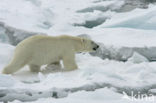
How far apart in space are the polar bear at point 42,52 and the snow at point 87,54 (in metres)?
0.11

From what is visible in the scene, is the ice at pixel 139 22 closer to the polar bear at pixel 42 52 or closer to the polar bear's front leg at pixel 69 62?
the polar bear at pixel 42 52

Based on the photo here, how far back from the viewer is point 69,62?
4.81 m

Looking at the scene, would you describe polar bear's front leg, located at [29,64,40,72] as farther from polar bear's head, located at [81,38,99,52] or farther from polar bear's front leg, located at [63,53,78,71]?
polar bear's head, located at [81,38,99,52]

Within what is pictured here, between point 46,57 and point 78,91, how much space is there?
116cm

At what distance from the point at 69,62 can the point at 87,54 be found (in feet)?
3.07

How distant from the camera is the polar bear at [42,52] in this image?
4.54 m

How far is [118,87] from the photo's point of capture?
3.99 metres

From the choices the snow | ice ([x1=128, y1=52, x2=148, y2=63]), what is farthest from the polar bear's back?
ice ([x1=128, y1=52, x2=148, y2=63])

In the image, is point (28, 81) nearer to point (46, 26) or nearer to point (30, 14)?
point (46, 26)

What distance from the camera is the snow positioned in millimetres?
3727

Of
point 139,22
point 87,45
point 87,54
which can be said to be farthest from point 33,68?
point 139,22

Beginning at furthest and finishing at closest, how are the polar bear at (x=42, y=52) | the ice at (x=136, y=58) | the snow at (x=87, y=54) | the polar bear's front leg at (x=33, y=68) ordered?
the ice at (x=136, y=58) → the polar bear's front leg at (x=33, y=68) → the polar bear at (x=42, y=52) → the snow at (x=87, y=54)

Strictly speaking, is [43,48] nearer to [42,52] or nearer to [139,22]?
[42,52]

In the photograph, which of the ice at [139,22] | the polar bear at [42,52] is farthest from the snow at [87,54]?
the polar bear at [42,52]
